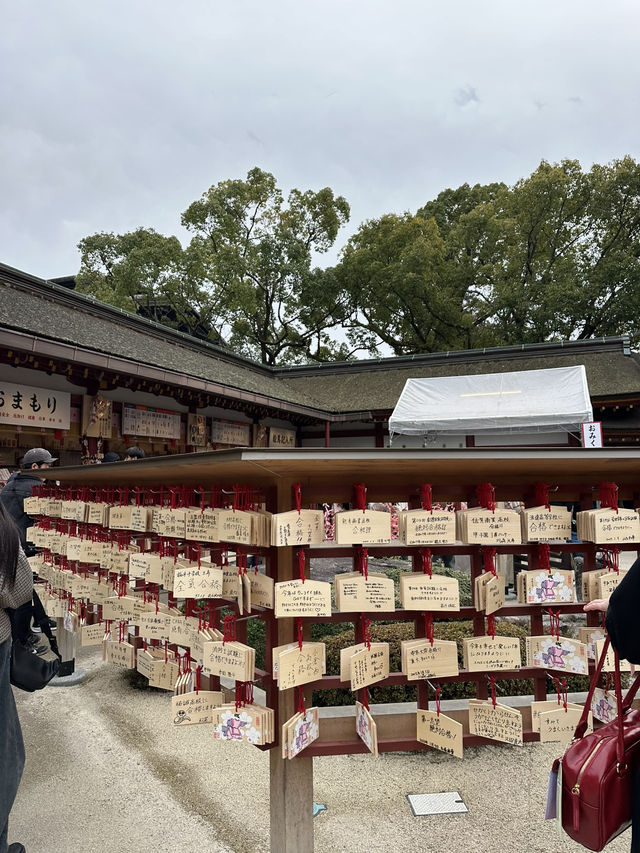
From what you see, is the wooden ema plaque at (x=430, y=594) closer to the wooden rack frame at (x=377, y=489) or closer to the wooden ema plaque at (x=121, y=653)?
the wooden rack frame at (x=377, y=489)

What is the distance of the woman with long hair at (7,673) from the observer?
2.47 metres

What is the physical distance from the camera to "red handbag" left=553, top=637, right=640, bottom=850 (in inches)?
60.2

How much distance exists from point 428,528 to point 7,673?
2.13 m

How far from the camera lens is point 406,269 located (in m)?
21.4

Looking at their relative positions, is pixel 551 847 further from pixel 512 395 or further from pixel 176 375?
pixel 512 395

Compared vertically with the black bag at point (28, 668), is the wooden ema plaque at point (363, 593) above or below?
above

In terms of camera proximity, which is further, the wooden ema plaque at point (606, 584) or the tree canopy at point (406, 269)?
the tree canopy at point (406, 269)

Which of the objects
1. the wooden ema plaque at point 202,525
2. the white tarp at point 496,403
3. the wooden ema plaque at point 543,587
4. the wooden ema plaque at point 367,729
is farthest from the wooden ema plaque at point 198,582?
the white tarp at point 496,403

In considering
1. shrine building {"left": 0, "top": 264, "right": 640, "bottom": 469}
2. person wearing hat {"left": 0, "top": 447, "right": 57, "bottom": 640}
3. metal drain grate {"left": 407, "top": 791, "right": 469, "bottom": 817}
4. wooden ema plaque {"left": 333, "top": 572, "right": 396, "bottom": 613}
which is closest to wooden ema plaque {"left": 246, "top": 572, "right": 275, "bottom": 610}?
wooden ema plaque {"left": 333, "top": 572, "right": 396, "bottom": 613}

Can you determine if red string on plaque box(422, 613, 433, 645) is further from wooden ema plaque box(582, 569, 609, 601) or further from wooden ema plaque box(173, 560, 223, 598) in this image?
wooden ema plaque box(173, 560, 223, 598)

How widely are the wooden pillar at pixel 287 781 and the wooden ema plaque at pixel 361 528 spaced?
10.6 inches

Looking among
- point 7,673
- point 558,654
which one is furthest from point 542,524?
point 7,673

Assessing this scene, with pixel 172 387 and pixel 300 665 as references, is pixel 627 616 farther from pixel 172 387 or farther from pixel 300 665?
pixel 172 387

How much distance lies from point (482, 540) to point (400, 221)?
22684mm
